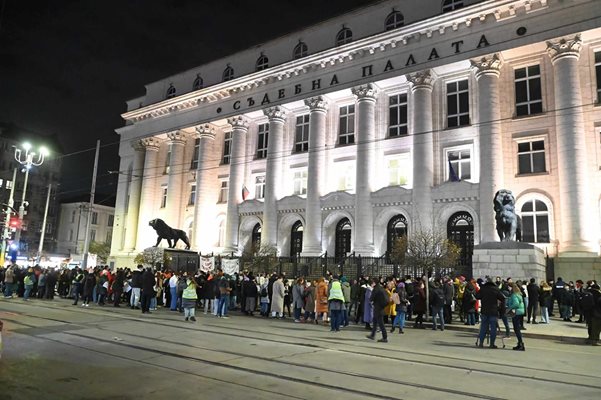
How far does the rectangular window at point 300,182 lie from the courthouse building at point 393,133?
0.41ft

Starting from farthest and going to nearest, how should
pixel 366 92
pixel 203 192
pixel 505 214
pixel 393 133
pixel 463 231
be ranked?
pixel 203 192
pixel 393 133
pixel 366 92
pixel 463 231
pixel 505 214

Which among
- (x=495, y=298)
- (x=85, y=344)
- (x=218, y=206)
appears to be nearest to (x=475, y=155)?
(x=495, y=298)

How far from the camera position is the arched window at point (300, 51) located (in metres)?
38.8

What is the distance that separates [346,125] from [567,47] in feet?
52.0

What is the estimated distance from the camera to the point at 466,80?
32094 millimetres

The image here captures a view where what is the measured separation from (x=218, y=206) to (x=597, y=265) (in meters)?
30.3

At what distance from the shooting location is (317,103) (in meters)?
36.2

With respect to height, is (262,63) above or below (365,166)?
above

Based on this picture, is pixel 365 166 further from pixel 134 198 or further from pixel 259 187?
pixel 134 198

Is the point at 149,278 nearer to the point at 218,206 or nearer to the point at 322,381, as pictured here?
the point at 322,381

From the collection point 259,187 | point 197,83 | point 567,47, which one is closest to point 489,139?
point 567,47

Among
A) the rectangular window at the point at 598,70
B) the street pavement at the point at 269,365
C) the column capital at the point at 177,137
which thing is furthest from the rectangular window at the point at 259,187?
the street pavement at the point at 269,365

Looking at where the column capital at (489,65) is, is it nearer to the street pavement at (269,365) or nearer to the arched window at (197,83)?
the street pavement at (269,365)

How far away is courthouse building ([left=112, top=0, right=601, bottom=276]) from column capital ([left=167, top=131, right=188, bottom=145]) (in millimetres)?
151
